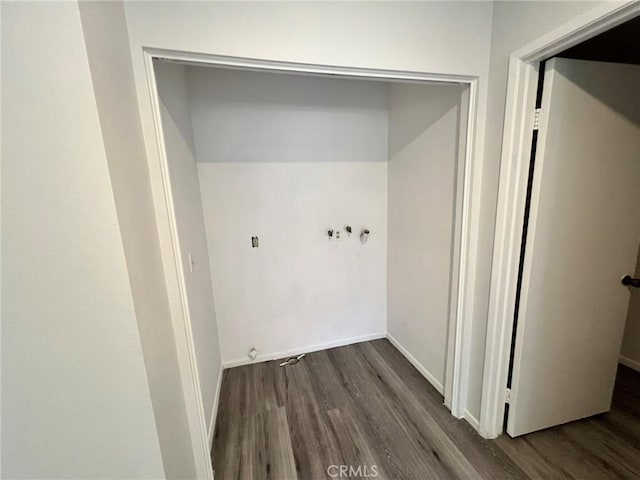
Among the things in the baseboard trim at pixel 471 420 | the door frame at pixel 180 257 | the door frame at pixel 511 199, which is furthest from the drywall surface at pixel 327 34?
the baseboard trim at pixel 471 420

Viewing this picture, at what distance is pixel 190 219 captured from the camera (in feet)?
5.54

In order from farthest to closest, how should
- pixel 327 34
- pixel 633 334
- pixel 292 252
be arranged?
pixel 292 252
pixel 633 334
pixel 327 34

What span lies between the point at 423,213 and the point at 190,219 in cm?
166

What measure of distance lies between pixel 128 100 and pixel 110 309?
752mm

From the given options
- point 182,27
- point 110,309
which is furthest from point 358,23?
point 110,309

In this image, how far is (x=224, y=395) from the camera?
2107 millimetres

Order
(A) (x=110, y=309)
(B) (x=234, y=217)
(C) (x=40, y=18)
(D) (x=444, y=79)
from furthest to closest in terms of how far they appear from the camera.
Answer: (B) (x=234, y=217) < (D) (x=444, y=79) < (A) (x=110, y=309) < (C) (x=40, y=18)

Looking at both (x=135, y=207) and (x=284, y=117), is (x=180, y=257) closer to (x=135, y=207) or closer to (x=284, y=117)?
(x=135, y=207)

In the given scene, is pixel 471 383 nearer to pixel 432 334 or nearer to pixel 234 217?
pixel 432 334

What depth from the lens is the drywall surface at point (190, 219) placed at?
54.3 inches

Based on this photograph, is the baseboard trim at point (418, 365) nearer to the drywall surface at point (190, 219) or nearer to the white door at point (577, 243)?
the white door at point (577, 243)

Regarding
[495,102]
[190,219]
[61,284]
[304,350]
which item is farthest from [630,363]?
[61,284]

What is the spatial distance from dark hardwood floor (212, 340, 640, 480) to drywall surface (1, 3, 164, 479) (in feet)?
2.75

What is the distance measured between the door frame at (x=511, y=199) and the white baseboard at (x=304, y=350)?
48.1 inches
